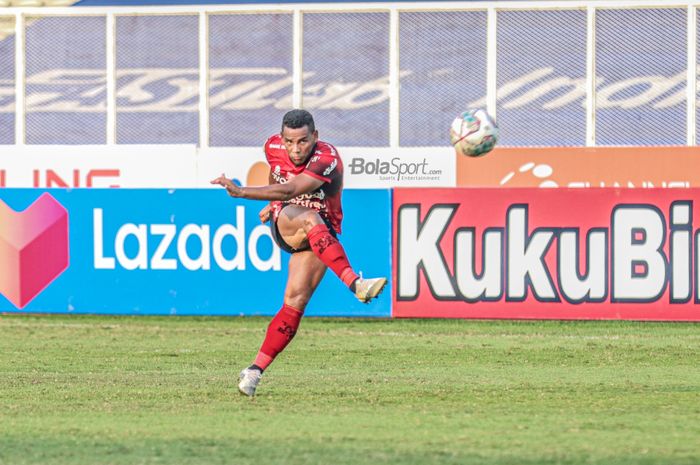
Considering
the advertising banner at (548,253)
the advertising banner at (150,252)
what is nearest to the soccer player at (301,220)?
the advertising banner at (548,253)

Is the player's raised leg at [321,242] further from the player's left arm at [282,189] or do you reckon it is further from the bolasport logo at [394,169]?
the bolasport logo at [394,169]

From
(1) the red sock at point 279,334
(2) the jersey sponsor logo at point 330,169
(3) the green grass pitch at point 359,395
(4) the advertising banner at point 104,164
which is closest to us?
(3) the green grass pitch at point 359,395

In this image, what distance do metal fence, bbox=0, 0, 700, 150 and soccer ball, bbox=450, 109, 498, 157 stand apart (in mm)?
11077

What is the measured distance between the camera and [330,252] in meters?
9.42

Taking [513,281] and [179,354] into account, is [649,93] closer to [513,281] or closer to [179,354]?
[513,281]

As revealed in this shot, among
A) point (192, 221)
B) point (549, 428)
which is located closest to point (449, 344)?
point (192, 221)

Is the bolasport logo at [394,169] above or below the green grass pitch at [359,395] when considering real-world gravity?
above

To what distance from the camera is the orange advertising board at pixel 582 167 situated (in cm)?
2384

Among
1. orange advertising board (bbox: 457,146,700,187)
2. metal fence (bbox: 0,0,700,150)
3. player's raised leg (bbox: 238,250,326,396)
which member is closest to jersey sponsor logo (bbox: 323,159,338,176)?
player's raised leg (bbox: 238,250,326,396)

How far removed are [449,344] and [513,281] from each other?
1950 millimetres

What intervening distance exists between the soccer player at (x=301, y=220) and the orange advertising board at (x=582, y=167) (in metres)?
14.3

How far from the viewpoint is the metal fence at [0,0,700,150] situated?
24.9m

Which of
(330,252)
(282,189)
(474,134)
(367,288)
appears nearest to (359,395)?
(367,288)

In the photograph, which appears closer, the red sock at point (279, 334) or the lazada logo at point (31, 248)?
the red sock at point (279, 334)
